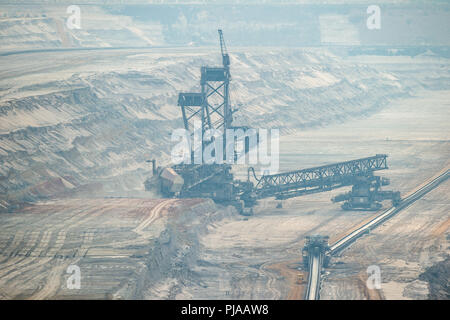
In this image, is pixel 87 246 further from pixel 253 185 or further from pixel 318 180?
pixel 318 180

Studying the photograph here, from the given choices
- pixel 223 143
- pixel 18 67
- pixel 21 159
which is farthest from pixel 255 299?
pixel 18 67

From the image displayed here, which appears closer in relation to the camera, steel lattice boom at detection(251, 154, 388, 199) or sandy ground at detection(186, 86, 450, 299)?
sandy ground at detection(186, 86, 450, 299)

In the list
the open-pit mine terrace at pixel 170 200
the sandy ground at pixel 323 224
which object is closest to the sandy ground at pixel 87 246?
the open-pit mine terrace at pixel 170 200

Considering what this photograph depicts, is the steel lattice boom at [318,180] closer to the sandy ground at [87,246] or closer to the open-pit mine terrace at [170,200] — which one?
the open-pit mine terrace at [170,200]

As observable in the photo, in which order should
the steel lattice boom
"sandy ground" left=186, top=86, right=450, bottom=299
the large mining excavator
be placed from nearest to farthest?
1. "sandy ground" left=186, top=86, right=450, bottom=299
2. the large mining excavator
3. the steel lattice boom

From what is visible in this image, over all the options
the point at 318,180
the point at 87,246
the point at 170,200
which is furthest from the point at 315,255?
the point at 318,180

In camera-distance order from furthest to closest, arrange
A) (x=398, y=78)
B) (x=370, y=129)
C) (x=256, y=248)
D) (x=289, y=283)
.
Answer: (x=398, y=78)
(x=370, y=129)
(x=256, y=248)
(x=289, y=283)

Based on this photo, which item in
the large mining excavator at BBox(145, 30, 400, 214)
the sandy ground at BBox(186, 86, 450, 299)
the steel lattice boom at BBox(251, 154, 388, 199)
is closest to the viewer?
the sandy ground at BBox(186, 86, 450, 299)

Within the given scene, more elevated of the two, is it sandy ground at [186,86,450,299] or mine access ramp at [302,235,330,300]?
mine access ramp at [302,235,330,300]

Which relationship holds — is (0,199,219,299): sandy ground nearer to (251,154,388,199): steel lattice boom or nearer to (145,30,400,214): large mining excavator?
(145,30,400,214): large mining excavator

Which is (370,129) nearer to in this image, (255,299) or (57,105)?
(57,105)

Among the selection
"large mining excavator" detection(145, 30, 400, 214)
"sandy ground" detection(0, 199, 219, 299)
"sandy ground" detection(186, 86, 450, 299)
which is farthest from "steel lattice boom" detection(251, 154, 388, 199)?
"sandy ground" detection(0, 199, 219, 299)
